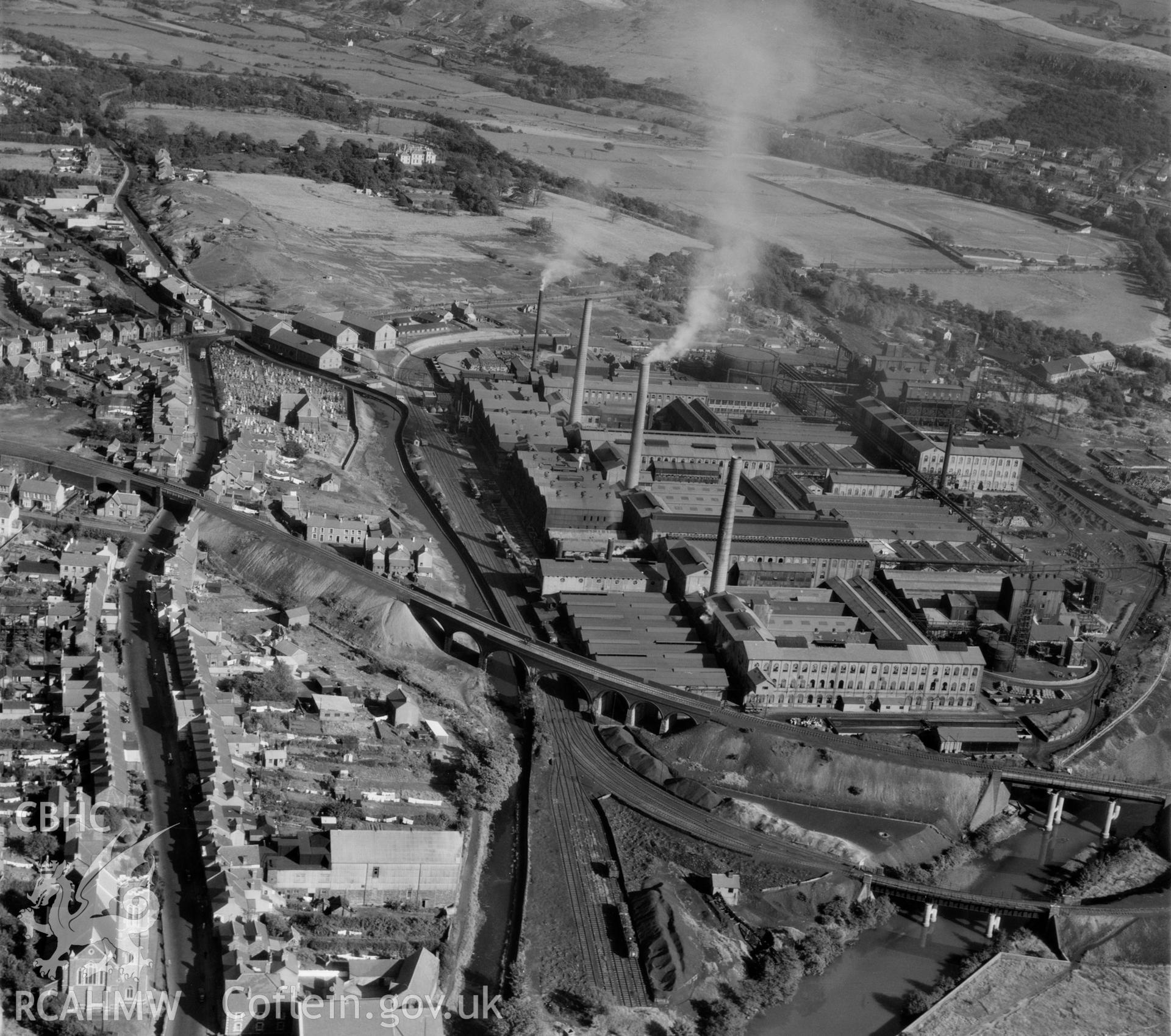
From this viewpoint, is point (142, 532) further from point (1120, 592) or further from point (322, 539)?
point (1120, 592)

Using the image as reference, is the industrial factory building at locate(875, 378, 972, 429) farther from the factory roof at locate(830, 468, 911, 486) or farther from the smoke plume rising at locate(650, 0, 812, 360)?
the smoke plume rising at locate(650, 0, 812, 360)

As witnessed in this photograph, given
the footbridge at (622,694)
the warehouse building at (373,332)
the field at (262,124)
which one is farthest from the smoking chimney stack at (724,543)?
the field at (262,124)

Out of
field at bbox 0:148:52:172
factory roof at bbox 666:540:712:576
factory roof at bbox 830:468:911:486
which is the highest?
factory roof at bbox 666:540:712:576

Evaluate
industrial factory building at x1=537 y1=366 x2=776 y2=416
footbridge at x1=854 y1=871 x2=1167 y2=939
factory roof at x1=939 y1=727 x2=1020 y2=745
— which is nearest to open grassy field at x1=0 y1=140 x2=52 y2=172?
industrial factory building at x1=537 y1=366 x2=776 y2=416

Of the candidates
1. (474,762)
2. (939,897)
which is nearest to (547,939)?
(474,762)

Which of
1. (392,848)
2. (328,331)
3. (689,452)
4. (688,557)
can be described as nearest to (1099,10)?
(328,331)
